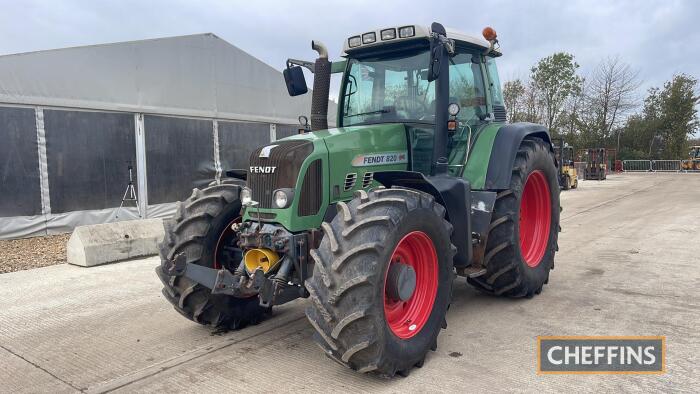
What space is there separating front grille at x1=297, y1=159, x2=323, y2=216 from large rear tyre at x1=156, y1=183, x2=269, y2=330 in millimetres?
870

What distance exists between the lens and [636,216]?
1136 centimetres

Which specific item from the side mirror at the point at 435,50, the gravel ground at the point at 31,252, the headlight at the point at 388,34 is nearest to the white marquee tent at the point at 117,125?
the gravel ground at the point at 31,252

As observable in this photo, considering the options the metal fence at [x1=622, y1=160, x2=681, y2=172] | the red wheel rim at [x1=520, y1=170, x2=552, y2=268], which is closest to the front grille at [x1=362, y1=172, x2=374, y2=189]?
the red wheel rim at [x1=520, y1=170, x2=552, y2=268]

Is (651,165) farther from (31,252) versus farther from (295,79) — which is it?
(31,252)

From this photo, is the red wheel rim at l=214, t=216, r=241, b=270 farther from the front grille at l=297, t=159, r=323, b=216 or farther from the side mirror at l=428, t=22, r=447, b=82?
the side mirror at l=428, t=22, r=447, b=82

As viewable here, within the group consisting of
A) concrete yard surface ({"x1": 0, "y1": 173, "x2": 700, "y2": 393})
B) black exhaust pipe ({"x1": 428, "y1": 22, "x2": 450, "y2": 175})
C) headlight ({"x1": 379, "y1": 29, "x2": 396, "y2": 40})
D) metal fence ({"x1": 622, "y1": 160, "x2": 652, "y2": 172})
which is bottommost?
concrete yard surface ({"x1": 0, "y1": 173, "x2": 700, "y2": 393})

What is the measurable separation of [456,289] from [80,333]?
3.69 metres

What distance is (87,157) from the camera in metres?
9.99

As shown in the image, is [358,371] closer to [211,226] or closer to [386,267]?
[386,267]

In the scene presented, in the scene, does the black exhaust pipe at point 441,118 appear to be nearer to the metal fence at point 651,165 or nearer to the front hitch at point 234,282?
the front hitch at point 234,282

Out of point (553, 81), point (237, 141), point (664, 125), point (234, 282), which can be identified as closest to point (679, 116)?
point (664, 125)

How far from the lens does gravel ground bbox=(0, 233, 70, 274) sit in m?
7.49

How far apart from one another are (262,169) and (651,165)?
43647mm

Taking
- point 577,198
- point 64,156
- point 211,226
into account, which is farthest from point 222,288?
point 577,198
